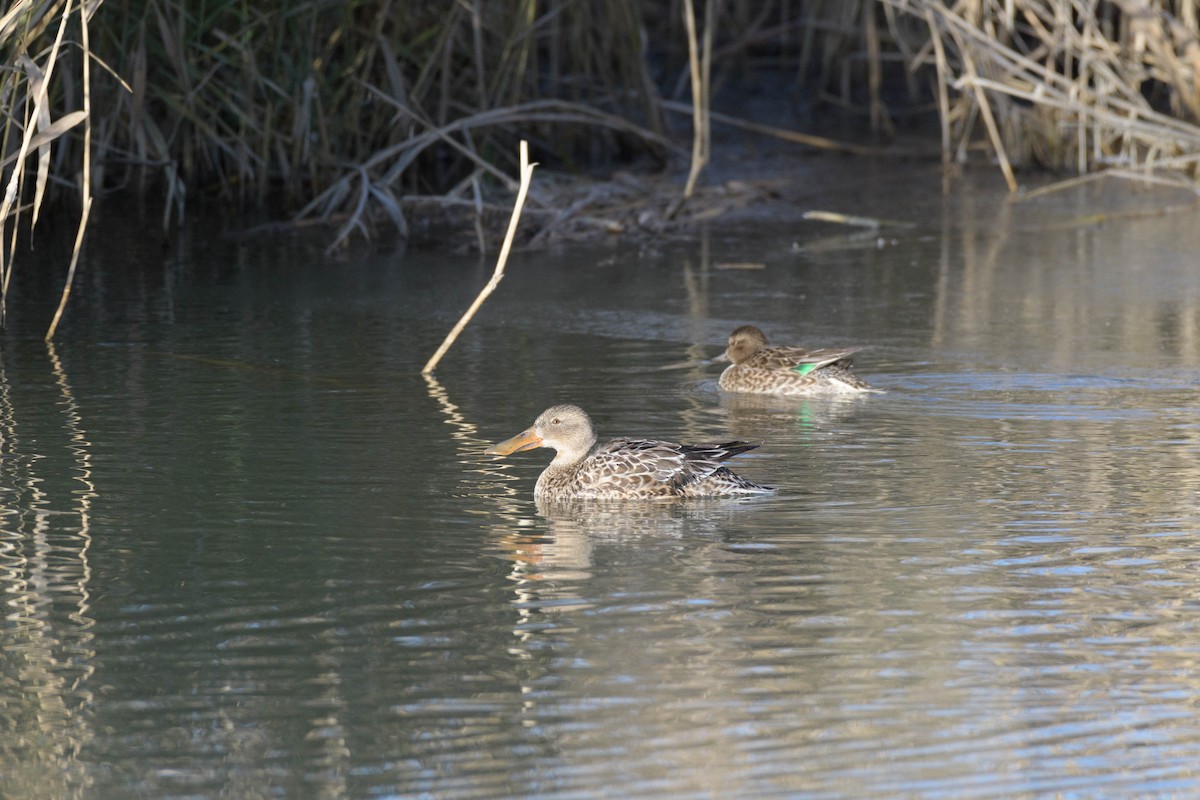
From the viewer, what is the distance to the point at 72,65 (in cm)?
1312

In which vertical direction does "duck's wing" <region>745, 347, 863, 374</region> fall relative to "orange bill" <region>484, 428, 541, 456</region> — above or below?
above

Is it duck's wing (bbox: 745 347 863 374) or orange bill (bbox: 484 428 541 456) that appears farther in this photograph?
duck's wing (bbox: 745 347 863 374)

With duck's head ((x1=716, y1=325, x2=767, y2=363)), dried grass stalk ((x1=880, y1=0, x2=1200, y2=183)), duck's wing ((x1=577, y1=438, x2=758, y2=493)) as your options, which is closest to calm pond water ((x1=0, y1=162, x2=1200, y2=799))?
duck's wing ((x1=577, y1=438, x2=758, y2=493))

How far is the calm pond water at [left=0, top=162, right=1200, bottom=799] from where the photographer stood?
468 centimetres

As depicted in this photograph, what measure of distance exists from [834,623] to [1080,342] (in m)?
5.07

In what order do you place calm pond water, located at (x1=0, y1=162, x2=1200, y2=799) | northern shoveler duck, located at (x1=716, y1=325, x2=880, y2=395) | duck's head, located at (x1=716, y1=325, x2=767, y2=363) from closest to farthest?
calm pond water, located at (x1=0, y1=162, x2=1200, y2=799) < northern shoveler duck, located at (x1=716, y1=325, x2=880, y2=395) < duck's head, located at (x1=716, y1=325, x2=767, y2=363)

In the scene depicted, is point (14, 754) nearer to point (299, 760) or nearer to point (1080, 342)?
point (299, 760)

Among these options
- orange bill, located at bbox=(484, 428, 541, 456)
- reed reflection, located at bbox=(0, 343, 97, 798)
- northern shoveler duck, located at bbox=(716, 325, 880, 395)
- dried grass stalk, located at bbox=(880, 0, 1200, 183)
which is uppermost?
dried grass stalk, located at bbox=(880, 0, 1200, 183)

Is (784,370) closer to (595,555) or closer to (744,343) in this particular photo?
(744,343)

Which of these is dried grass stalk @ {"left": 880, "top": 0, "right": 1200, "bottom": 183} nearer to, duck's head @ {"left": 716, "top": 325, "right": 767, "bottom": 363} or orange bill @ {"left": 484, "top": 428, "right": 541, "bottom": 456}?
duck's head @ {"left": 716, "top": 325, "right": 767, "bottom": 363}

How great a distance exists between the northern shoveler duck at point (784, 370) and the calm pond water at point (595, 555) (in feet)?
0.35

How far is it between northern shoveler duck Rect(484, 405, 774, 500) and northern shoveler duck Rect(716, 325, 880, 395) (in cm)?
193

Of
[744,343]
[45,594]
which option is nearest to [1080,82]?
[744,343]

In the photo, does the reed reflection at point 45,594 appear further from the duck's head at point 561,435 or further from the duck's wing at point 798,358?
the duck's wing at point 798,358
